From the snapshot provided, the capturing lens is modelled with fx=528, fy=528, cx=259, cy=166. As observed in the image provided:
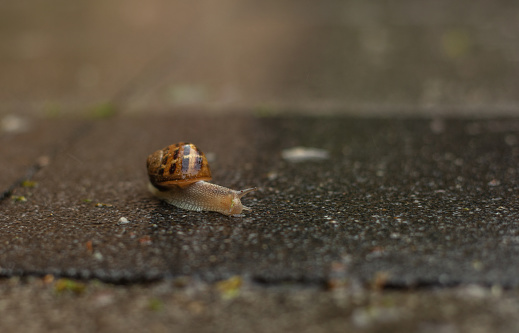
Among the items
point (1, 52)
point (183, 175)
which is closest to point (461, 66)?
point (183, 175)

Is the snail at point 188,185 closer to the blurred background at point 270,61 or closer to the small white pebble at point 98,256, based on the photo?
the small white pebble at point 98,256

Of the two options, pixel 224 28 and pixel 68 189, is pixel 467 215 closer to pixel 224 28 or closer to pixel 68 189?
pixel 68 189

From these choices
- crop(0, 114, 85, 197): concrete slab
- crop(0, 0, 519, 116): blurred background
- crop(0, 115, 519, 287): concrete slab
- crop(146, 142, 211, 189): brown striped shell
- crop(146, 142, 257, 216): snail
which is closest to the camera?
crop(0, 115, 519, 287): concrete slab

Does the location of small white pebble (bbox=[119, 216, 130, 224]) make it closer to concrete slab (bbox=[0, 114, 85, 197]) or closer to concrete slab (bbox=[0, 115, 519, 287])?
concrete slab (bbox=[0, 115, 519, 287])

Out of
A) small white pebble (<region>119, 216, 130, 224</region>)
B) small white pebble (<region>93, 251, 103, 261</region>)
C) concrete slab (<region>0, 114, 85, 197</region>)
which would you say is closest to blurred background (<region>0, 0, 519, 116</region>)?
concrete slab (<region>0, 114, 85, 197</region>)

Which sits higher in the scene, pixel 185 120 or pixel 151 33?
pixel 151 33

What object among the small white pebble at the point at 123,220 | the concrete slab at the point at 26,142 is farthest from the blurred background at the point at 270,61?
the small white pebble at the point at 123,220

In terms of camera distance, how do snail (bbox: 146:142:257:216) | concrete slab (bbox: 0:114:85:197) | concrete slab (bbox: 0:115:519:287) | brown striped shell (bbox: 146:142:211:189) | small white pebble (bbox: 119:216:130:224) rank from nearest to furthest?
concrete slab (bbox: 0:115:519:287) → small white pebble (bbox: 119:216:130:224) → snail (bbox: 146:142:257:216) → brown striped shell (bbox: 146:142:211:189) → concrete slab (bbox: 0:114:85:197)

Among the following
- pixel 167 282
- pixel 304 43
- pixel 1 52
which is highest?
pixel 304 43
